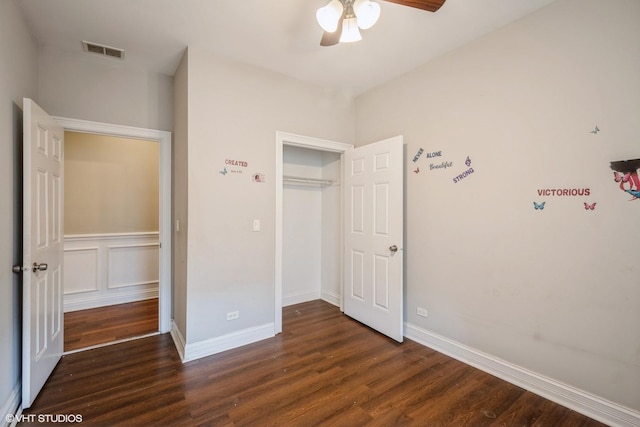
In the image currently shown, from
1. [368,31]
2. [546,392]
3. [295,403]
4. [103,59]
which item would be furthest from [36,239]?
[546,392]

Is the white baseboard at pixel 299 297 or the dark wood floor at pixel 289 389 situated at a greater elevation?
the white baseboard at pixel 299 297

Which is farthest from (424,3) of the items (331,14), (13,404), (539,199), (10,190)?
(13,404)

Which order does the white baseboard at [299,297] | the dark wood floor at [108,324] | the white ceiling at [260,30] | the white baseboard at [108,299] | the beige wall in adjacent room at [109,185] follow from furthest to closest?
1. the white baseboard at [299,297]
2. the beige wall in adjacent room at [109,185]
3. the white baseboard at [108,299]
4. the dark wood floor at [108,324]
5. the white ceiling at [260,30]

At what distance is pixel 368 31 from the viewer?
2.28 m

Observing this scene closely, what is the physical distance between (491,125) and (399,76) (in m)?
1.18

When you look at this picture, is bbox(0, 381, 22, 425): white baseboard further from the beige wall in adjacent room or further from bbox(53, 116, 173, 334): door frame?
the beige wall in adjacent room

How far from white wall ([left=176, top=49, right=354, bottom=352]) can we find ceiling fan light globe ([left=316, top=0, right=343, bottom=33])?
135cm

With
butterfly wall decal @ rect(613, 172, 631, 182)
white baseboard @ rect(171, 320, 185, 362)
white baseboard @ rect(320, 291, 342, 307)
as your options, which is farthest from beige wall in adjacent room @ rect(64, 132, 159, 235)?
butterfly wall decal @ rect(613, 172, 631, 182)

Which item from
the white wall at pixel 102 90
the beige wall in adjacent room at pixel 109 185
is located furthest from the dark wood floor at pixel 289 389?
the white wall at pixel 102 90

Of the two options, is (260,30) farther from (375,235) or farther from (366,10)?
(375,235)

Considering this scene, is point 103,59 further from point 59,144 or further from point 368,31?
A: point 368,31

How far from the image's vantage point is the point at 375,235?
3.04m

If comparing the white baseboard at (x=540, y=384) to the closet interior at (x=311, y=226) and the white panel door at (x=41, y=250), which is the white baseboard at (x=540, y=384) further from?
the white panel door at (x=41, y=250)

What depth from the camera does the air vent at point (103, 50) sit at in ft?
7.95
